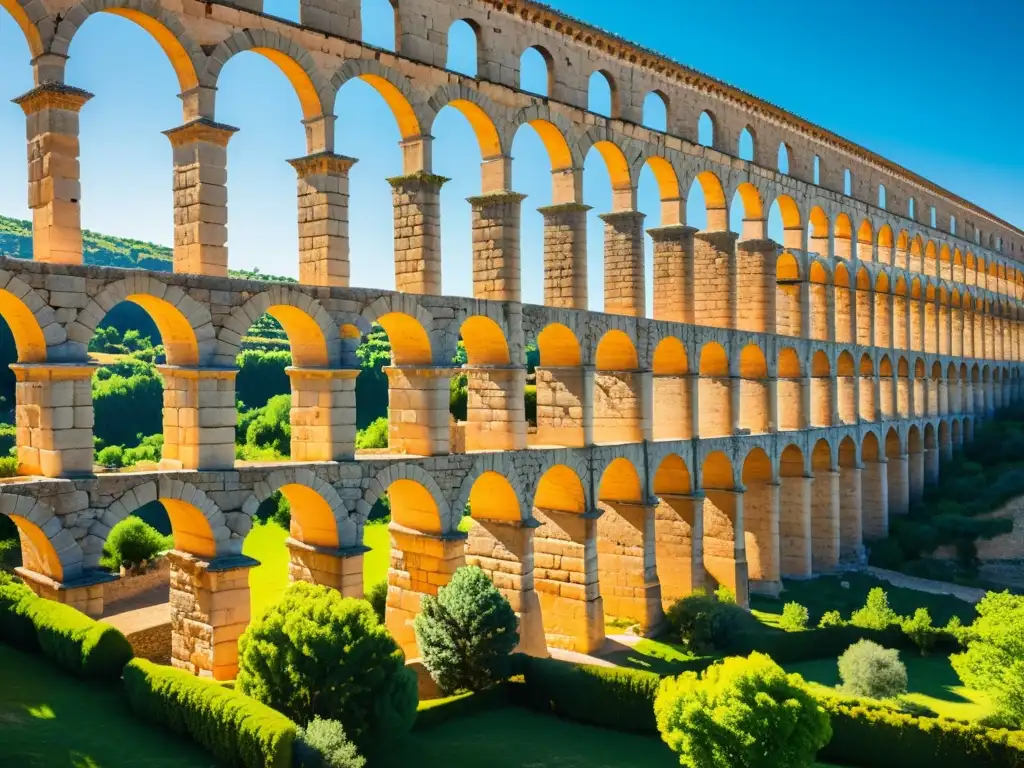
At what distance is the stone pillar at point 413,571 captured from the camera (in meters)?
21.5

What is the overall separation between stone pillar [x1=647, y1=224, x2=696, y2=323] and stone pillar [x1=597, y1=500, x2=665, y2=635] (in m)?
6.66

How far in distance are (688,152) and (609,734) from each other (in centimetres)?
1916

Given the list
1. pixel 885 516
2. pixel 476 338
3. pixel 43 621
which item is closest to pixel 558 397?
pixel 476 338

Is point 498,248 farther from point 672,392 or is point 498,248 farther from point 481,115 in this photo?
point 672,392

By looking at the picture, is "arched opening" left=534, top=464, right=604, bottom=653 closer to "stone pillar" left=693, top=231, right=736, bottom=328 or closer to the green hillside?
"stone pillar" left=693, top=231, right=736, bottom=328

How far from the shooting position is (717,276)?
1272 inches

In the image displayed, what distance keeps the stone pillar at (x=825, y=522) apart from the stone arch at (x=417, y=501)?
70.1 ft

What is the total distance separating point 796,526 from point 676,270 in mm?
11973

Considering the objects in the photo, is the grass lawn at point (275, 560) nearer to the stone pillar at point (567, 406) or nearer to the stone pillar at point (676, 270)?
the stone pillar at point (567, 406)

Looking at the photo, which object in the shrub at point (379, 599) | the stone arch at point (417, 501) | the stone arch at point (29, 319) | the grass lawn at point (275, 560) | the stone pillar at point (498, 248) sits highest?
the stone pillar at point (498, 248)

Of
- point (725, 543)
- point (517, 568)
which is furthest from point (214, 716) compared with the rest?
point (725, 543)

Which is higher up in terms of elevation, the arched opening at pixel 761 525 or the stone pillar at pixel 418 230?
the stone pillar at pixel 418 230

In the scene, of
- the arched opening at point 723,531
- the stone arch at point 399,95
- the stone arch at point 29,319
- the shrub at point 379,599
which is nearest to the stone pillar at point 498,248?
the stone arch at point 399,95

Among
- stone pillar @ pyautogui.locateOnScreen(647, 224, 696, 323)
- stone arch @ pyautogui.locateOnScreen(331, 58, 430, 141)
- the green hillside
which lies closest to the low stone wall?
stone arch @ pyautogui.locateOnScreen(331, 58, 430, 141)
